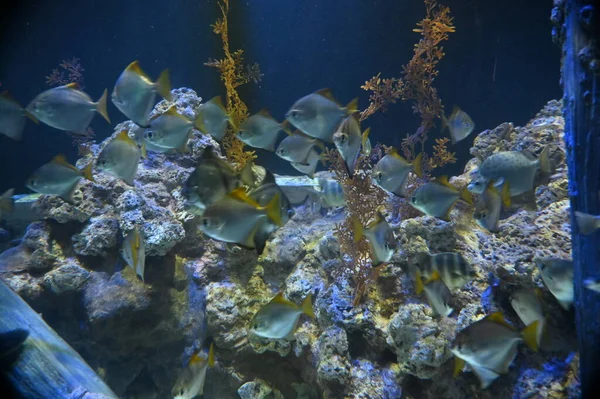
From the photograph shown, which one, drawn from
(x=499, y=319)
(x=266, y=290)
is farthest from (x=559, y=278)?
(x=266, y=290)

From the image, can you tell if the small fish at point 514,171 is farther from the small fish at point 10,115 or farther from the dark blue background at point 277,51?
the dark blue background at point 277,51

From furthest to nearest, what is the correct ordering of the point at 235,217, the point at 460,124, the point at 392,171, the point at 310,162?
the point at 460,124 < the point at 310,162 < the point at 392,171 < the point at 235,217

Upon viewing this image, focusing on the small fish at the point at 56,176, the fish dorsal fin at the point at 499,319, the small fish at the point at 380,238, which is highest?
the small fish at the point at 56,176

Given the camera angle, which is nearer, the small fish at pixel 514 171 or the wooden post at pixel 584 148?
the wooden post at pixel 584 148

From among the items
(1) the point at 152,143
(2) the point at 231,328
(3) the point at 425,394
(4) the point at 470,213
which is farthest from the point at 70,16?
(3) the point at 425,394

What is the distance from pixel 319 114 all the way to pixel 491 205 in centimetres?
186

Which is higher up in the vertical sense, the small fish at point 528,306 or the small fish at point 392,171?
the small fish at point 392,171

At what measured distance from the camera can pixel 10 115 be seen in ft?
13.5

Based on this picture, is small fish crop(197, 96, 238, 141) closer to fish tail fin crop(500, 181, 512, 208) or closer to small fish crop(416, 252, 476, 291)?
small fish crop(416, 252, 476, 291)

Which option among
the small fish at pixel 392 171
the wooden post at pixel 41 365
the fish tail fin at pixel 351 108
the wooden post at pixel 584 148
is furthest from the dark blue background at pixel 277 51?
the wooden post at pixel 584 148

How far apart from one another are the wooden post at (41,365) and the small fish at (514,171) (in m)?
4.28

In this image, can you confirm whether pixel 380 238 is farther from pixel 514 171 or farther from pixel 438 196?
pixel 514 171

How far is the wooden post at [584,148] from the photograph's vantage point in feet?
7.26

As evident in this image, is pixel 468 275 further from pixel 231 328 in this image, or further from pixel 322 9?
pixel 322 9
